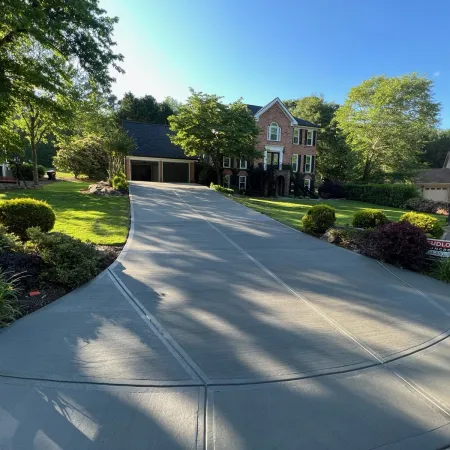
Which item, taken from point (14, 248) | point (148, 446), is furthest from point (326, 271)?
point (14, 248)

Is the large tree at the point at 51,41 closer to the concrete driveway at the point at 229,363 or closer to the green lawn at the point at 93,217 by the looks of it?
the green lawn at the point at 93,217

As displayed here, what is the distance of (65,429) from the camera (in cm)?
215

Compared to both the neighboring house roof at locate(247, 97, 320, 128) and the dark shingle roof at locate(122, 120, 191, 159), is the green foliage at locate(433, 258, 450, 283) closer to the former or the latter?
the neighboring house roof at locate(247, 97, 320, 128)

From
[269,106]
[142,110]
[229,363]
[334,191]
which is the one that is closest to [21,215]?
[229,363]

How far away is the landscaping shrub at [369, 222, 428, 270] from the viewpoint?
6.78 m

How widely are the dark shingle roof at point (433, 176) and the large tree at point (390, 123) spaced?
1357 millimetres

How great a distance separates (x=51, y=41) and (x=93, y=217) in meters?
6.44

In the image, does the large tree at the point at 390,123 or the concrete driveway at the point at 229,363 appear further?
the large tree at the point at 390,123

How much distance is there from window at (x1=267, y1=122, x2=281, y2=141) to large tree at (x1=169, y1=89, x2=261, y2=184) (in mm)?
5825

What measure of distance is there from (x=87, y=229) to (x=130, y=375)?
6.54 metres

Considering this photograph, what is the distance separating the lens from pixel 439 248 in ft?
22.6

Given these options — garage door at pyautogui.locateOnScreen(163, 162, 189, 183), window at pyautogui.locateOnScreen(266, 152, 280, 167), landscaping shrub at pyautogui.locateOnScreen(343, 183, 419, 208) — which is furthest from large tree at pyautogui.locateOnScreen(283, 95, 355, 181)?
garage door at pyautogui.locateOnScreen(163, 162, 189, 183)

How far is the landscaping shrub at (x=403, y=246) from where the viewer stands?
22.2ft

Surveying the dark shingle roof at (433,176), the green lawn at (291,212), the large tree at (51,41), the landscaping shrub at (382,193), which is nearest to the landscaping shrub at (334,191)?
the landscaping shrub at (382,193)
